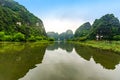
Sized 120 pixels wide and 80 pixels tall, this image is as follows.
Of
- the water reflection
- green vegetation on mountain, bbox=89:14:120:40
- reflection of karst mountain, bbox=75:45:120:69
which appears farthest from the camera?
green vegetation on mountain, bbox=89:14:120:40

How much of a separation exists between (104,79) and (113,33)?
133m

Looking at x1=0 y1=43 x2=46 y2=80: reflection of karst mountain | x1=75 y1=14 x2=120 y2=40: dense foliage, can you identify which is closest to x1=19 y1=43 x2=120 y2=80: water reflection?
x1=0 y1=43 x2=46 y2=80: reflection of karst mountain

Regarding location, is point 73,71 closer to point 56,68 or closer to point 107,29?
point 56,68

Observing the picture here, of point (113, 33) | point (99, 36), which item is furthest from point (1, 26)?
point (113, 33)

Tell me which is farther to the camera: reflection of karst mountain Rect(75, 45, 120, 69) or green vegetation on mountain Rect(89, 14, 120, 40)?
green vegetation on mountain Rect(89, 14, 120, 40)

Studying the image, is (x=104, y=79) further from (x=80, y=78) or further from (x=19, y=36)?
(x=19, y=36)

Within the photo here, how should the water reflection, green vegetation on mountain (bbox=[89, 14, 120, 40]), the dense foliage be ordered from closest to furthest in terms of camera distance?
the water reflection
the dense foliage
green vegetation on mountain (bbox=[89, 14, 120, 40])

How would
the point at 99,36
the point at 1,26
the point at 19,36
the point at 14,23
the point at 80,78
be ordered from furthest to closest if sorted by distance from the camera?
the point at 14,23, the point at 99,36, the point at 1,26, the point at 19,36, the point at 80,78

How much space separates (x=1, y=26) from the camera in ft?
451

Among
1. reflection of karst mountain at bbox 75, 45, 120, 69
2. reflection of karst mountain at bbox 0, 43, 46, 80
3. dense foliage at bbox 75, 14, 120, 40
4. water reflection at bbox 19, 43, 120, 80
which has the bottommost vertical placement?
Result: reflection of karst mountain at bbox 75, 45, 120, 69

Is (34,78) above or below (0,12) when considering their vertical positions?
below

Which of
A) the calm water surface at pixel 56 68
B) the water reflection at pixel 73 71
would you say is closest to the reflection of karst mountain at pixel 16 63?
the calm water surface at pixel 56 68

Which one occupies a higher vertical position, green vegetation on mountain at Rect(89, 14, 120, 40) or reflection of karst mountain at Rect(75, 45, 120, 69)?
green vegetation on mountain at Rect(89, 14, 120, 40)

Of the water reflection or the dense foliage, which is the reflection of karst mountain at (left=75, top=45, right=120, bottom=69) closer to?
the water reflection
